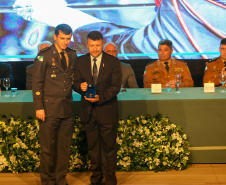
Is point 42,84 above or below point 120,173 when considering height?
above

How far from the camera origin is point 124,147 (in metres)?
4.54

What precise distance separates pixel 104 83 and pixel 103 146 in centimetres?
58

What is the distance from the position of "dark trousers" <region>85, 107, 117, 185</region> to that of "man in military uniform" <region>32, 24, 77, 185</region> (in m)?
0.20

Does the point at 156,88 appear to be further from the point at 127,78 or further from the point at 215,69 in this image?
the point at 215,69

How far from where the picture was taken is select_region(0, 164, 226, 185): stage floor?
425 cm

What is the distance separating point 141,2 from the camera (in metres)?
→ 7.19

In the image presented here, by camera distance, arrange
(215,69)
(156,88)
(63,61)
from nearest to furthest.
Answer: (63,61), (156,88), (215,69)

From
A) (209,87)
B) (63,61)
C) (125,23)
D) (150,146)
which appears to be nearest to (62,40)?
(63,61)

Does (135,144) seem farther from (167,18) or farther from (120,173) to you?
(167,18)

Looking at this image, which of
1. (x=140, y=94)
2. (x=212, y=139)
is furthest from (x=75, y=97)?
(x=212, y=139)

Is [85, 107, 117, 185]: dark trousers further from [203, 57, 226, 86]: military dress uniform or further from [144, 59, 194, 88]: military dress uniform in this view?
[203, 57, 226, 86]: military dress uniform

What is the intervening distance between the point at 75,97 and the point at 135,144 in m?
0.83

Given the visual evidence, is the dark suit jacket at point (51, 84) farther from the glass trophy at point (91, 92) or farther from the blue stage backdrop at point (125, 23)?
the blue stage backdrop at point (125, 23)

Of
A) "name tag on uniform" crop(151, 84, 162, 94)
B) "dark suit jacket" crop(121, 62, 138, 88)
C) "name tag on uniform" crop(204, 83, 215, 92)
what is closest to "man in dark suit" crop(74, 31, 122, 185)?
"name tag on uniform" crop(151, 84, 162, 94)
